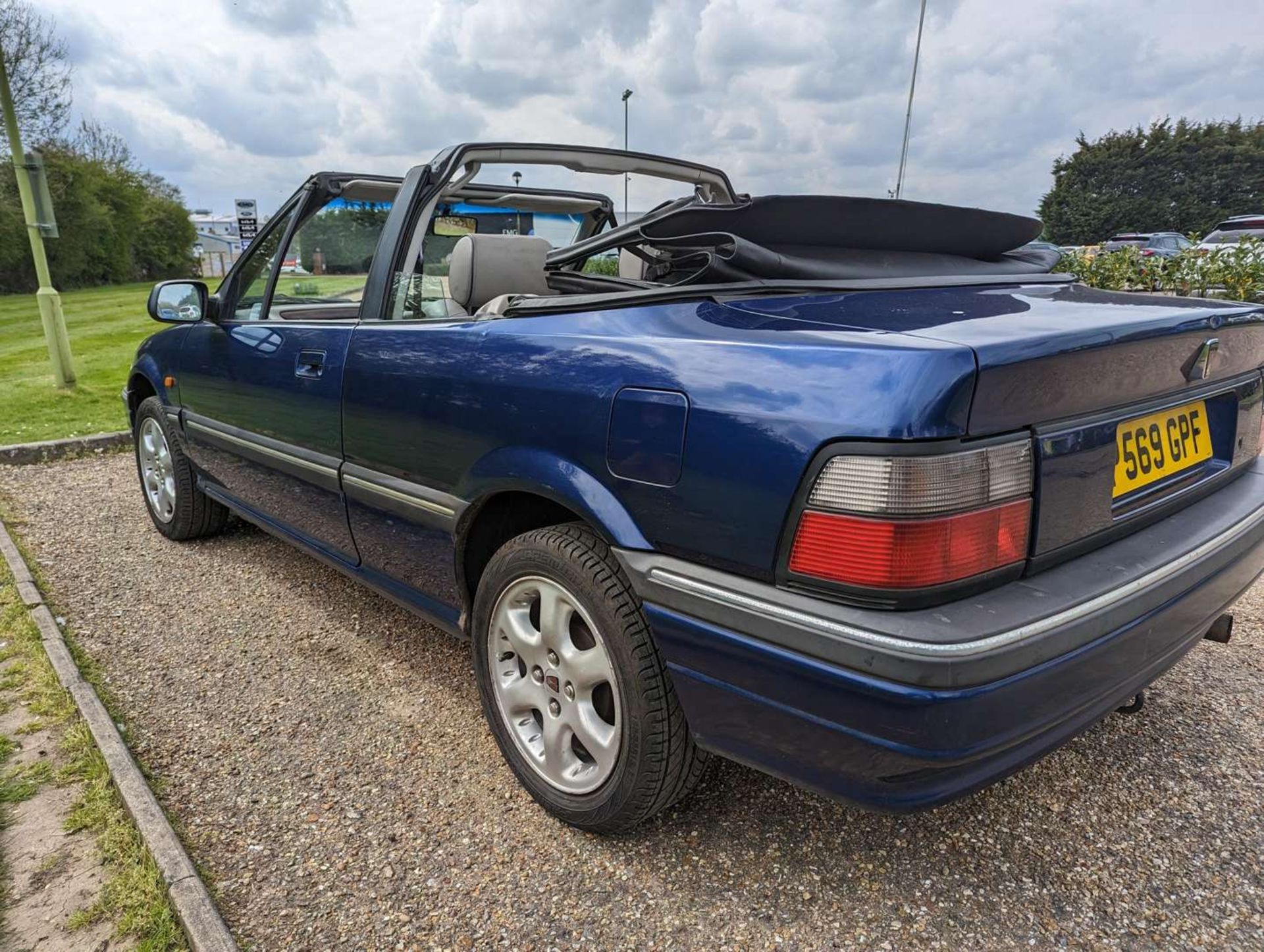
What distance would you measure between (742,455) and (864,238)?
1.13m

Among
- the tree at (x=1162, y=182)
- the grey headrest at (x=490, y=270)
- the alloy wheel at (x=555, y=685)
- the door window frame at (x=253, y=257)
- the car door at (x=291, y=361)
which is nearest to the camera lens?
the alloy wheel at (x=555, y=685)

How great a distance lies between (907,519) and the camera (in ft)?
4.35

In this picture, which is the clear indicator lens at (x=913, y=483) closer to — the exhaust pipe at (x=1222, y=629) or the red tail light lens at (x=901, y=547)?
the red tail light lens at (x=901, y=547)

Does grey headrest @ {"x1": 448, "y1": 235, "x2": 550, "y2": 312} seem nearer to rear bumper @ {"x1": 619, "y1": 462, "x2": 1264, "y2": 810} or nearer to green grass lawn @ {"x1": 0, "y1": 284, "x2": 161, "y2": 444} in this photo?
rear bumper @ {"x1": 619, "y1": 462, "x2": 1264, "y2": 810}

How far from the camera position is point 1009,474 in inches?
55.7

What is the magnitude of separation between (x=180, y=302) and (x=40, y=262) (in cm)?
629

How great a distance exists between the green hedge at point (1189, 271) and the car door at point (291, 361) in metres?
5.71

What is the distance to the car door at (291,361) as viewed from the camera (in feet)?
8.98

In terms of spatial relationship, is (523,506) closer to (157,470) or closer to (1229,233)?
(157,470)

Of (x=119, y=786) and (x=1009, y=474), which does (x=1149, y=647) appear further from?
(x=119, y=786)

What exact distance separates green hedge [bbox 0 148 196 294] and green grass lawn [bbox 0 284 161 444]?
4905 mm

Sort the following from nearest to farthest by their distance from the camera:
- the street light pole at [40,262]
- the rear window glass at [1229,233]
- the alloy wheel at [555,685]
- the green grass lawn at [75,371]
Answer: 1. the alloy wheel at [555,685]
2. the green grass lawn at [75,371]
3. the street light pole at [40,262]
4. the rear window glass at [1229,233]

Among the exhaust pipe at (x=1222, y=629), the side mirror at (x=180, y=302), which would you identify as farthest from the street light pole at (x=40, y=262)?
the exhaust pipe at (x=1222, y=629)

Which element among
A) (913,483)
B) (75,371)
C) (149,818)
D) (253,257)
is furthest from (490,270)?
(75,371)
